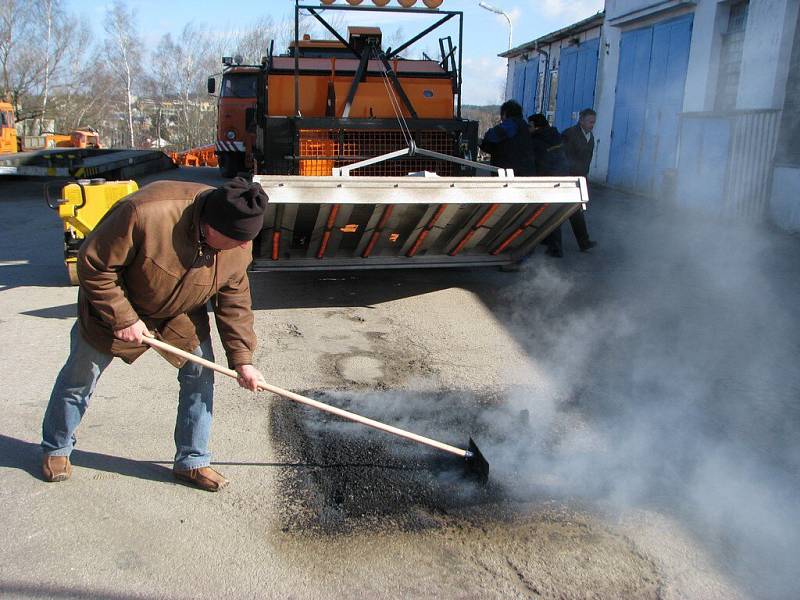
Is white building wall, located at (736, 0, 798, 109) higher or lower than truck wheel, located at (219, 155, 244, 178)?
higher

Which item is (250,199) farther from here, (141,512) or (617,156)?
(617,156)

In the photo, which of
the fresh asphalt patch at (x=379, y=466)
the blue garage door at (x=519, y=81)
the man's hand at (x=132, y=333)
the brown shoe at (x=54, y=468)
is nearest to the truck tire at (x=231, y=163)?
the blue garage door at (x=519, y=81)

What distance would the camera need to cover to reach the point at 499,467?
3.43 m

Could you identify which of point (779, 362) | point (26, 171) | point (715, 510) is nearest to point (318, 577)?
point (715, 510)

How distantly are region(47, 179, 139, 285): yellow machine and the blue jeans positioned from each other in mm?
3494

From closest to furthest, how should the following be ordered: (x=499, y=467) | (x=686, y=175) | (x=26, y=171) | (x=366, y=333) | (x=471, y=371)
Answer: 1. (x=499, y=467)
2. (x=471, y=371)
3. (x=366, y=333)
4. (x=686, y=175)
5. (x=26, y=171)

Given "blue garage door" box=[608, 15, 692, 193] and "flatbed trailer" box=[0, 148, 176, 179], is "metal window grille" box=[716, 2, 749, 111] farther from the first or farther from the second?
"flatbed trailer" box=[0, 148, 176, 179]

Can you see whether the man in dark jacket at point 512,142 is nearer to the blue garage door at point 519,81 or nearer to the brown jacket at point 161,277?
the brown jacket at point 161,277

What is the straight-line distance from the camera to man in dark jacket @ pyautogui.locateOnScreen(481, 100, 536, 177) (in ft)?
24.8

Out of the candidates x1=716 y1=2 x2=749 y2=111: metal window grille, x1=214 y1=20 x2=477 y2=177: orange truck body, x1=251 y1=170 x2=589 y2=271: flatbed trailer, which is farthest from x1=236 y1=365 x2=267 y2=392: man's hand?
x1=716 y1=2 x2=749 y2=111: metal window grille

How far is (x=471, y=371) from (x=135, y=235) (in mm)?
2695

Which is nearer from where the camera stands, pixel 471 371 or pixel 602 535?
pixel 602 535

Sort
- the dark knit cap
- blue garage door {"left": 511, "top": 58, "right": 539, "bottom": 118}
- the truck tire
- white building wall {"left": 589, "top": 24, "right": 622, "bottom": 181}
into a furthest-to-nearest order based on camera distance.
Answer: blue garage door {"left": 511, "top": 58, "right": 539, "bottom": 118} < the truck tire < white building wall {"left": 589, "top": 24, "right": 622, "bottom": 181} < the dark knit cap

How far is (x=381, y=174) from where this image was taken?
6.77 meters
